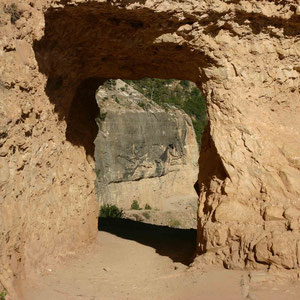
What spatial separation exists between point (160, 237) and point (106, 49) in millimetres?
5300

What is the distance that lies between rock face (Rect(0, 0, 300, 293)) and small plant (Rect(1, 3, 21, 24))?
2 cm

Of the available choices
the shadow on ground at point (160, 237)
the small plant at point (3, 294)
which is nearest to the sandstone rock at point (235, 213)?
the shadow on ground at point (160, 237)

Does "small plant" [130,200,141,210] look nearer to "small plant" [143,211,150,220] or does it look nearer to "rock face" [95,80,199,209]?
"rock face" [95,80,199,209]

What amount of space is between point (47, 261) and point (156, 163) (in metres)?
19.7

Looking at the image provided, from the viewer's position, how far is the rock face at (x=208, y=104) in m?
5.93

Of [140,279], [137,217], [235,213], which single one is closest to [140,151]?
[137,217]

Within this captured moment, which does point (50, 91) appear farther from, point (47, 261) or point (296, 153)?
point (296, 153)

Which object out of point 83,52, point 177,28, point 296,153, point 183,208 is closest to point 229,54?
point 177,28

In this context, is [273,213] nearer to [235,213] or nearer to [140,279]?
[235,213]

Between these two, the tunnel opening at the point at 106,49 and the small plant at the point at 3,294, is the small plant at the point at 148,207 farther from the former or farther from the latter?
the small plant at the point at 3,294

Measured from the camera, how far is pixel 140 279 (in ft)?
23.1

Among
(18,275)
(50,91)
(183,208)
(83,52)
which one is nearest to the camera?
(18,275)

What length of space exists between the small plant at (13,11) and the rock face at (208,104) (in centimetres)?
2

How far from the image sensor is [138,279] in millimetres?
7039
